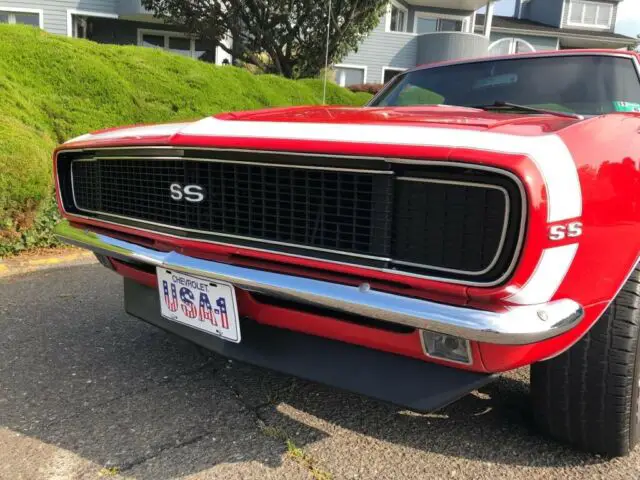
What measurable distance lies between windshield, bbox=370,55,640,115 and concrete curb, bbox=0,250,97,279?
312cm

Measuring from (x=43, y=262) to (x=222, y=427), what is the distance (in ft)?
10.2

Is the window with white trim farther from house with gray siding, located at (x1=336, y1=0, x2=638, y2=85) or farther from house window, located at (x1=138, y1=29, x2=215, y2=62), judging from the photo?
→ house with gray siding, located at (x1=336, y1=0, x2=638, y2=85)

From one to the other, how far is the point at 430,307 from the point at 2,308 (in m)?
2.98

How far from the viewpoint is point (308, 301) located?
171 centimetres

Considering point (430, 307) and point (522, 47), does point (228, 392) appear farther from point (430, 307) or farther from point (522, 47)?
point (522, 47)

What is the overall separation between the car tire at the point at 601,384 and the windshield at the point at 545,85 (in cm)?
112

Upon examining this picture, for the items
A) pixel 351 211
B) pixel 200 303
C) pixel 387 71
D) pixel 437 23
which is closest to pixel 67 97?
pixel 200 303

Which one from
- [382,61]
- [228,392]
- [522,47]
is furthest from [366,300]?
[522,47]

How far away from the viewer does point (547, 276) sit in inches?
56.6

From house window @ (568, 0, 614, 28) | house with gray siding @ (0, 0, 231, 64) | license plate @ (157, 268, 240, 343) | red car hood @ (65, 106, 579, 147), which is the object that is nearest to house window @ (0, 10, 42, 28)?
house with gray siding @ (0, 0, 231, 64)

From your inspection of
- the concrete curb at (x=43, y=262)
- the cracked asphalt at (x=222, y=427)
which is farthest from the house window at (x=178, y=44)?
the cracked asphalt at (x=222, y=427)

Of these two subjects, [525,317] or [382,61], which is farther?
[382,61]

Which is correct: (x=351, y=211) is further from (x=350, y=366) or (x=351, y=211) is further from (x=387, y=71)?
(x=387, y=71)

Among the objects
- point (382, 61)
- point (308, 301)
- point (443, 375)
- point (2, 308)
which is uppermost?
point (382, 61)
